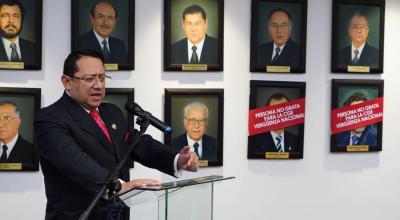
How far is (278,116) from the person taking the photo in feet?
10.0

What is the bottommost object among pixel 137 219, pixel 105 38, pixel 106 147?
pixel 137 219

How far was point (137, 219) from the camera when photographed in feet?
5.74

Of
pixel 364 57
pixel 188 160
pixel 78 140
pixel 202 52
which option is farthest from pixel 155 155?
pixel 364 57

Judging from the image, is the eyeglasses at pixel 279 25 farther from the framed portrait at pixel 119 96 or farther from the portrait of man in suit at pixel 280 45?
the framed portrait at pixel 119 96

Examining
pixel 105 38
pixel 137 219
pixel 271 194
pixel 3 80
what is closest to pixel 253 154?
pixel 271 194

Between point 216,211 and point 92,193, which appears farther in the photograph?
point 216,211

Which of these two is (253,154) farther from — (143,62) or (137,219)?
(137,219)

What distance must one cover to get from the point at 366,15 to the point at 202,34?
112 cm

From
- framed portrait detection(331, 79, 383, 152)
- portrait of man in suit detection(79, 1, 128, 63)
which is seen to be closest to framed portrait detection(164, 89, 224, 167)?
portrait of man in suit detection(79, 1, 128, 63)

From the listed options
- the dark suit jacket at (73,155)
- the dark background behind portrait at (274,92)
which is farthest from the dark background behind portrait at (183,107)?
the dark suit jacket at (73,155)

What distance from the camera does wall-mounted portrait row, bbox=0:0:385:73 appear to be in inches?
107

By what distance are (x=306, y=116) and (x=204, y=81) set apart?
0.72 meters

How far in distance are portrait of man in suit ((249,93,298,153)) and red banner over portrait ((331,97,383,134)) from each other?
0.30 metres

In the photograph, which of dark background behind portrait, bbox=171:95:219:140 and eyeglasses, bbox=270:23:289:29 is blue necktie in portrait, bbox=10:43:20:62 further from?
eyeglasses, bbox=270:23:289:29
